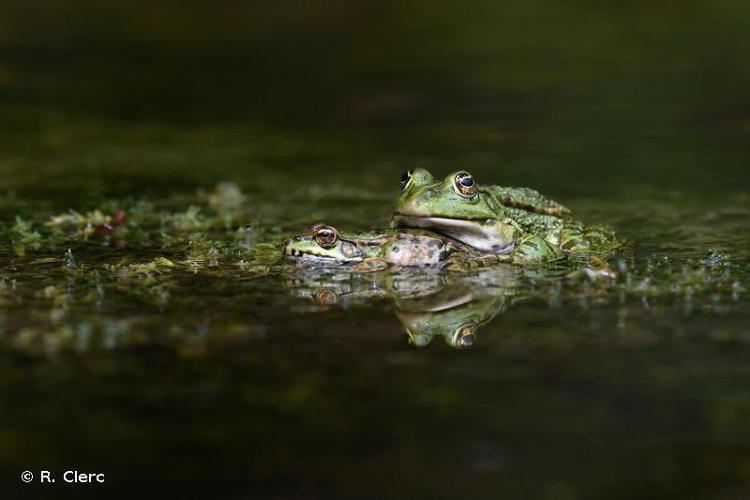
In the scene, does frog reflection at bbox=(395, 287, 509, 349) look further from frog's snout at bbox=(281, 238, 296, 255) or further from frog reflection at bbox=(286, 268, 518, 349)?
frog's snout at bbox=(281, 238, 296, 255)

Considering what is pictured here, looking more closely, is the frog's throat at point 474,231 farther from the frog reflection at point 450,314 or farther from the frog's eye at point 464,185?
the frog reflection at point 450,314

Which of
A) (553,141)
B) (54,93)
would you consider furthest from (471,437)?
(54,93)

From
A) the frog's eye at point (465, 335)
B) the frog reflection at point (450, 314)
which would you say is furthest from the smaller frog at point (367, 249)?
the frog's eye at point (465, 335)

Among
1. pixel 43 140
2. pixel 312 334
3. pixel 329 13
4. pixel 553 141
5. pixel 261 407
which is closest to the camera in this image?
pixel 261 407

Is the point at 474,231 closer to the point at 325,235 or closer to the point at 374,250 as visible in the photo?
the point at 374,250

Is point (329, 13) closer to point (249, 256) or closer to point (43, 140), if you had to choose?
point (43, 140)

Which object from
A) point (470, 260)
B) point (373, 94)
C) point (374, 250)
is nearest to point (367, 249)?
point (374, 250)
